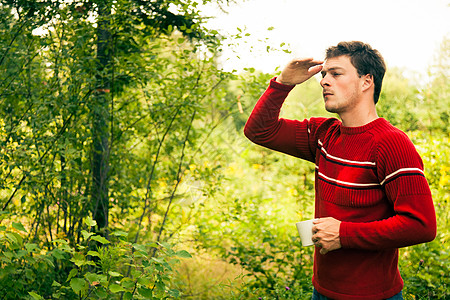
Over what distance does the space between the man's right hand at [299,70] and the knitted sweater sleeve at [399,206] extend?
455 millimetres

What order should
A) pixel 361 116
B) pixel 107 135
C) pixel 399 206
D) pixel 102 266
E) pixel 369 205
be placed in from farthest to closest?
pixel 107 135
pixel 102 266
pixel 361 116
pixel 369 205
pixel 399 206

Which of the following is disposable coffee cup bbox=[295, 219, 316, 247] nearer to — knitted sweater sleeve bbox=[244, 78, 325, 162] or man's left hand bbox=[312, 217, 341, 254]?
man's left hand bbox=[312, 217, 341, 254]

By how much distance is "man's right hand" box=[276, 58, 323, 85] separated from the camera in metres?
1.74

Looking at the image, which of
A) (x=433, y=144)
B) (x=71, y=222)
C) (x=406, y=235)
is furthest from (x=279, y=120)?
(x=433, y=144)

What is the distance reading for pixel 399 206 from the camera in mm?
1356

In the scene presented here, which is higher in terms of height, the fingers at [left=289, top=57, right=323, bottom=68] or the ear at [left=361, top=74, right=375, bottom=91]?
the fingers at [left=289, top=57, right=323, bottom=68]

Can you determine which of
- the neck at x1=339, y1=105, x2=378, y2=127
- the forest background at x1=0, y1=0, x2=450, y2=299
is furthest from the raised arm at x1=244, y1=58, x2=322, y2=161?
the forest background at x1=0, y1=0, x2=450, y2=299

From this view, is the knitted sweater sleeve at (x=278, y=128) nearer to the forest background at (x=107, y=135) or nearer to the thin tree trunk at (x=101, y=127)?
the forest background at (x=107, y=135)

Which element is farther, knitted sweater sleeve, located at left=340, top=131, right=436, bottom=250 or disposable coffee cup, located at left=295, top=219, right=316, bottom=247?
disposable coffee cup, located at left=295, top=219, right=316, bottom=247

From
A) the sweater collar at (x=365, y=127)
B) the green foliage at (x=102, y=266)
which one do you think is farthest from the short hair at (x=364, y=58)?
the green foliage at (x=102, y=266)

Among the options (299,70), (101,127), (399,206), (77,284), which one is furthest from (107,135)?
(399,206)

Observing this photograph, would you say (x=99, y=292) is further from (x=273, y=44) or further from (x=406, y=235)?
(x=273, y=44)

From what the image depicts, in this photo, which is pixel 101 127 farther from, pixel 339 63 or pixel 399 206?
pixel 399 206

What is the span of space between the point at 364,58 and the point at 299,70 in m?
0.25
